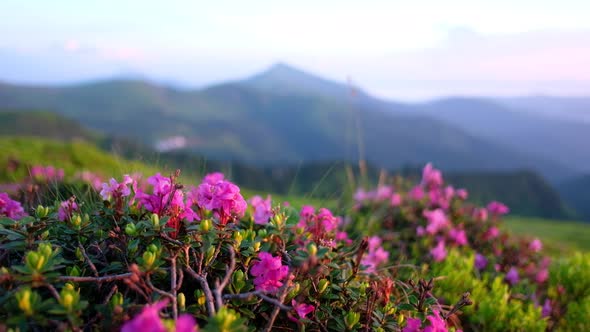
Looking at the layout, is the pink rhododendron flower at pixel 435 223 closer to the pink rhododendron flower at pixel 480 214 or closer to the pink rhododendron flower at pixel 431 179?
the pink rhododendron flower at pixel 480 214

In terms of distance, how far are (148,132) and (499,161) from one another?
146731 mm

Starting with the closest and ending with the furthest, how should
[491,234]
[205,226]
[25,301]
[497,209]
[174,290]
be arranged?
[25,301]
[174,290]
[205,226]
[491,234]
[497,209]

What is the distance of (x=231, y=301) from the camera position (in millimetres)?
1576

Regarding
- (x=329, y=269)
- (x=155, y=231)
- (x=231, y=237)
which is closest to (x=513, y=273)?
(x=329, y=269)

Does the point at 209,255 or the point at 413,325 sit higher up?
the point at 209,255

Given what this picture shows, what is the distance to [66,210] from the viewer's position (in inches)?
73.0

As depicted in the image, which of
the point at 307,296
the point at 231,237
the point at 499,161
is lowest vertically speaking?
the point at 499,161

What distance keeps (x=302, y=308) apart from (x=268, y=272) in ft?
0.57

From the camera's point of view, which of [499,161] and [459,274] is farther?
[499,161]

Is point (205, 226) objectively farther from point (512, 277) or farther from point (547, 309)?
point (512, 277)

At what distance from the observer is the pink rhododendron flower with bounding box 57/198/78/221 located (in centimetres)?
181

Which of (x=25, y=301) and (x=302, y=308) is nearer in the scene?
(x=25, y=301)

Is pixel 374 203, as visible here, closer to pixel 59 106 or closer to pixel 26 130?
pixel 26 130

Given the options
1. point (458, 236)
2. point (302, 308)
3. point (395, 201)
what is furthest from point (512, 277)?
point (302, 308)
